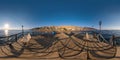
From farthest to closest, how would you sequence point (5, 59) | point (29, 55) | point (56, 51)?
point (56, 51) → point (29, 55) → point (5, 59)

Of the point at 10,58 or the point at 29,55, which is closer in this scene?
the point at 10,58

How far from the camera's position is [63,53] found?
11906mm

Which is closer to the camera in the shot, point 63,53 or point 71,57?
point 71,57

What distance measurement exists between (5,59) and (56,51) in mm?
3890

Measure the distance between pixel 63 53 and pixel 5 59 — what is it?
413 centimetres

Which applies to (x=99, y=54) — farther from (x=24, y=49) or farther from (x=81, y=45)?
(x=24, y=49)

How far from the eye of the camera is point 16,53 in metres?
12.0

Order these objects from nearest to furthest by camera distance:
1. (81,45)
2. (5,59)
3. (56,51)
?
(5,59)
(56,51)
(81,45)

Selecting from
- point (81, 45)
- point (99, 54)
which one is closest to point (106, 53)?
point (99, 54)

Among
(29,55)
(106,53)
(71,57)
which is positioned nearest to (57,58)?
(71,57)

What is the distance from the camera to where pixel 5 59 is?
10.5 meters

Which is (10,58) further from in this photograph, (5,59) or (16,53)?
(16,53)

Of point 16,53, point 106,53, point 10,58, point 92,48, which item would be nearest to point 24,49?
point 16,53

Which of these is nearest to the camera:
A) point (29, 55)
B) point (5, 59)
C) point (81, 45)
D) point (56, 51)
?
point (5, 59)
